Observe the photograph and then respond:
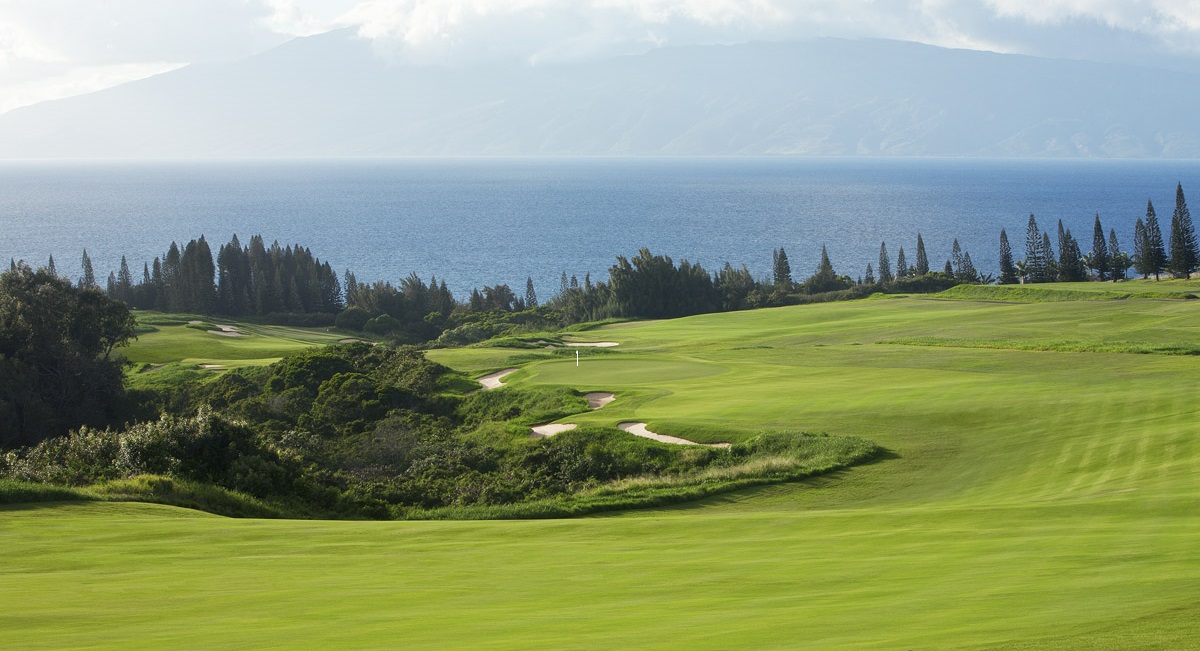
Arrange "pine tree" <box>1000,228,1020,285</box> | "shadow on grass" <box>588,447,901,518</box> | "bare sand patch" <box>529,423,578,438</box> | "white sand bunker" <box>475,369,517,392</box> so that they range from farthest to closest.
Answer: "pine tree" <box>1000,228,1020,285</box> → "white sand bunker" <box>475,369,517,392</box> → "bare sand patch" <box>529,423,578,438</box> → "shadow on grass" <box>588,447,901,518</box>

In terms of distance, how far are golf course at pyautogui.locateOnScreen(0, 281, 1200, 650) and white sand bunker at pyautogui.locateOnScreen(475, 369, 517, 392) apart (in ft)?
25.1

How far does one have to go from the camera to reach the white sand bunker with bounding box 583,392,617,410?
102 feet

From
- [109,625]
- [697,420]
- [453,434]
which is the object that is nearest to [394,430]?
[453,434]

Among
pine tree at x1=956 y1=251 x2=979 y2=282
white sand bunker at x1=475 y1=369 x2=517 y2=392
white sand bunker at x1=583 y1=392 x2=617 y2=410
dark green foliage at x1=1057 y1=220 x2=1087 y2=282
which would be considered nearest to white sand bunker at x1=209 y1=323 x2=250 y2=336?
white sand bunker at x1=475 y1=369 x2=517 y2=392

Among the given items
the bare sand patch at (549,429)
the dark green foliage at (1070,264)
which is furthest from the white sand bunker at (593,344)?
the dark green foliage at (1070,264)

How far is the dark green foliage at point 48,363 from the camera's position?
116 ft

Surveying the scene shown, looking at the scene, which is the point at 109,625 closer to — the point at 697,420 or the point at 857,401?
the point at 697,420

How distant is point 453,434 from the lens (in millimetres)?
29812

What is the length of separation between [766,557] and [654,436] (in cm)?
1273

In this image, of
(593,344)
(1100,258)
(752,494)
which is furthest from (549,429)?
(1100,258)

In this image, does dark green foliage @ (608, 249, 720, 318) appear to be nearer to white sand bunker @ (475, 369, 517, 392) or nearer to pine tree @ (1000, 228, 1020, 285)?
pine tree @ (1000, 228, 1020, 285)

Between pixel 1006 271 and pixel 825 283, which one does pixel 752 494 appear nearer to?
pixel 825 283

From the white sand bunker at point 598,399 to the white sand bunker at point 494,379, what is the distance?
4.01 m

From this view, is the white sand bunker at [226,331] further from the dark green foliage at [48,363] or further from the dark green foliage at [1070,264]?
the dark green foliage at [1070,264]
